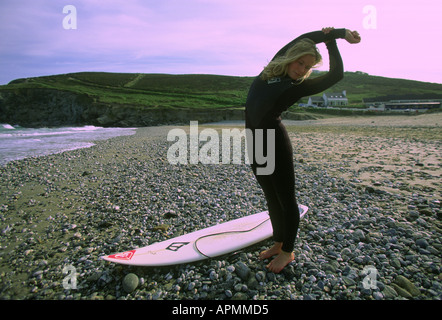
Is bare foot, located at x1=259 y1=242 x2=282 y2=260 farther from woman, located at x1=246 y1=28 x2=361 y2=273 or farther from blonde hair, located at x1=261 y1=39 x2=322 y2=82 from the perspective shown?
blonde hair, located at x1=261 y1=39 x2=322 y2=82

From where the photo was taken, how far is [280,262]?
3416mm

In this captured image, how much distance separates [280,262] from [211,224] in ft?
6.23

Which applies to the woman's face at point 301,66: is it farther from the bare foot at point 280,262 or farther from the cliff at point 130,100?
the cliff at point 130,100

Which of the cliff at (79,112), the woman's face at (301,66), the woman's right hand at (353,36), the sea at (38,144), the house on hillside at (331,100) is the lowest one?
the sea at (38,144)

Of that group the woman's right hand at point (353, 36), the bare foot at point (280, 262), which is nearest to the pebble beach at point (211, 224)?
the bare foot at point (280, 262)

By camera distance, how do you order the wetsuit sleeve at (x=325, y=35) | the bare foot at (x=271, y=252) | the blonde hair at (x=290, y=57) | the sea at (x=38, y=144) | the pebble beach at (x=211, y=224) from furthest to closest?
the sea at (x=38, y=144) < the bare foot at (x=271, y=252) < the pebble beach at (x=211, y=224) < the wetsuit sleeve at (x=325, y=35) < the blonde hair at (x=290, y=57)

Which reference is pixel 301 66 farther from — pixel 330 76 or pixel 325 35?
pixel 325 35

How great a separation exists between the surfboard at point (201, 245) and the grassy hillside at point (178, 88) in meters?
53.5

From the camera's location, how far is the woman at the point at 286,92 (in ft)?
9.23

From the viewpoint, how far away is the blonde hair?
2.74 m

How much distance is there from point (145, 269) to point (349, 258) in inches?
113

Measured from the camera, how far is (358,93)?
Answer: 9125 cm

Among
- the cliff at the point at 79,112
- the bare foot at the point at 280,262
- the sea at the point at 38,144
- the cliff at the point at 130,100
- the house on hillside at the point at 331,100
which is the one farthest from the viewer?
the house on hillside at the point at 331,100
